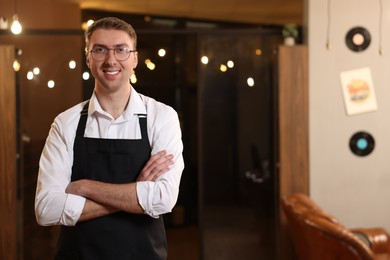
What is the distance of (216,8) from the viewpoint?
21.2ft

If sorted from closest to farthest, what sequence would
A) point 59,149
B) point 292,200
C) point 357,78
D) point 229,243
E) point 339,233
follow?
point 59,149
point 339,233
point 292,200
point 357,78
point 229,243

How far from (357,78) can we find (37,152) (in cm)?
271

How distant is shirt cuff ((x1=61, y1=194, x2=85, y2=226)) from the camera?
5.99 feet

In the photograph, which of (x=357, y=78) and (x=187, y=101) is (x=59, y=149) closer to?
(x=357, y=78)

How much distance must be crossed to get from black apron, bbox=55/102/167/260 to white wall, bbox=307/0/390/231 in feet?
10.1

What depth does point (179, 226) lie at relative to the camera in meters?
6.64

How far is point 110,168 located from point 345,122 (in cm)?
323

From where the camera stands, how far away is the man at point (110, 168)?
182 cm

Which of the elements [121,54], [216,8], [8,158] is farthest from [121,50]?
[216,8]

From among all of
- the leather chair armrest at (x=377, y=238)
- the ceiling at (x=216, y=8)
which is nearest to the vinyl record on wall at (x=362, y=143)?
the leather chair armrest at (x=377, y=238)

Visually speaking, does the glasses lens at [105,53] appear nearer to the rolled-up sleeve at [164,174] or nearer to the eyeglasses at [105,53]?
the eyeglasses at [105,53]

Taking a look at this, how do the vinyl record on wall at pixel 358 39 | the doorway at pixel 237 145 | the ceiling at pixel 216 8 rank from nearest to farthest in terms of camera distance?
the vinyl record on wall at pixel 358 39 < the doorway at pixel 237 145 < the ceiling at pixel 216 8

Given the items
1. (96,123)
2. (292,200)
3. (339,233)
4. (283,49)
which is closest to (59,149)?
(96,123)

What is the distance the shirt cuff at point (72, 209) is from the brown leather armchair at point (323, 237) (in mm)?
2057
